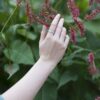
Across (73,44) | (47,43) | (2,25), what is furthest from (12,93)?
(2,25)

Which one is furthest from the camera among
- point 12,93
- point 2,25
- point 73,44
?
point 2,25

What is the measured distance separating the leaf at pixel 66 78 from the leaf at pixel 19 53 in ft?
0.38

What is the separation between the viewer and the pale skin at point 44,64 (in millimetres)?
1264

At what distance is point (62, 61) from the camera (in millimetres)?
1452

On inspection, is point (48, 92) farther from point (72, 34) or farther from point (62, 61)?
point (72, 34)

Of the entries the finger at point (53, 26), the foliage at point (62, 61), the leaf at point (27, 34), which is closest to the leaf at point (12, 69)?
the foliage at point (62, 61)

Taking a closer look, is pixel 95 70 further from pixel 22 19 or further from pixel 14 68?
pixel 22 19

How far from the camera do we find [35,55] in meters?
1.49

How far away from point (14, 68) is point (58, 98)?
0.19 m

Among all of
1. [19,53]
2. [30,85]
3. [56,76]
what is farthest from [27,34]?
[30,85]

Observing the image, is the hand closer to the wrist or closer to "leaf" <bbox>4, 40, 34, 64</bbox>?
the wrist

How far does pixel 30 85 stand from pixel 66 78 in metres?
0.19

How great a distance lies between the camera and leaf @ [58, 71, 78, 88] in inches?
55.4

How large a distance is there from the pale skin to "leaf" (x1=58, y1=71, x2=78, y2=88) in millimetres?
127
